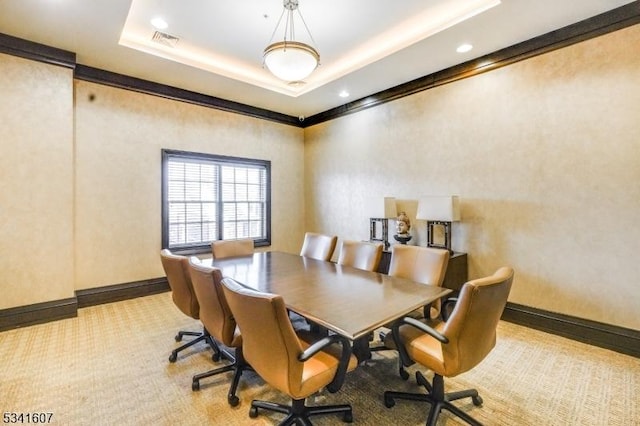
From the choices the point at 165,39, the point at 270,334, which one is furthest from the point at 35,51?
the point at 270,334

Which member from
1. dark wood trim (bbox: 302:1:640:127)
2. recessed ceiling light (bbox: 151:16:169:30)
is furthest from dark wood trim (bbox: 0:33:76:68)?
dark wood trim (bbox: 302:1:640:127)

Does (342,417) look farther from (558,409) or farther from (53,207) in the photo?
(53,207)

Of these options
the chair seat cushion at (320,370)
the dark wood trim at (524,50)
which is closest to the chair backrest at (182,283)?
the chair seat cushion at (320,370)

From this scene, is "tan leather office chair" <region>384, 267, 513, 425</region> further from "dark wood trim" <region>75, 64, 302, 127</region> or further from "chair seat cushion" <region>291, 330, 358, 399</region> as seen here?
"dark wood trim" <region>75, 64, 302, 127</region>

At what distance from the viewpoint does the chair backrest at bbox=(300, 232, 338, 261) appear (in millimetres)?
3553

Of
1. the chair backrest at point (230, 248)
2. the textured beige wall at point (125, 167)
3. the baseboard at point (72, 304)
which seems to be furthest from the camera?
the textured beige wall at point (125, 167)

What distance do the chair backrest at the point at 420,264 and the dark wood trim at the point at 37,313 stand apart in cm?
377

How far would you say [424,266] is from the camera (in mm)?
2609

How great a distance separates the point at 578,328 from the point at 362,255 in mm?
2279

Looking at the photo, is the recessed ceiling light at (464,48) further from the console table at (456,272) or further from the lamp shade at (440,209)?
the console table at (456,272)

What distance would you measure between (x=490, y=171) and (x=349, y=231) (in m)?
2.54

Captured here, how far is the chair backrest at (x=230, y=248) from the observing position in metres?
3.65

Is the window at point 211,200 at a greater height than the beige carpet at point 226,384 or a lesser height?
greater

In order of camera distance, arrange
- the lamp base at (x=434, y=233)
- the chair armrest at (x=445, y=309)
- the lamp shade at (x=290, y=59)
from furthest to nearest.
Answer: the lamp base at (x=434, y=233), the lamp shade at (x=290, y=59), the chair armrest at (x=445, y=309)
